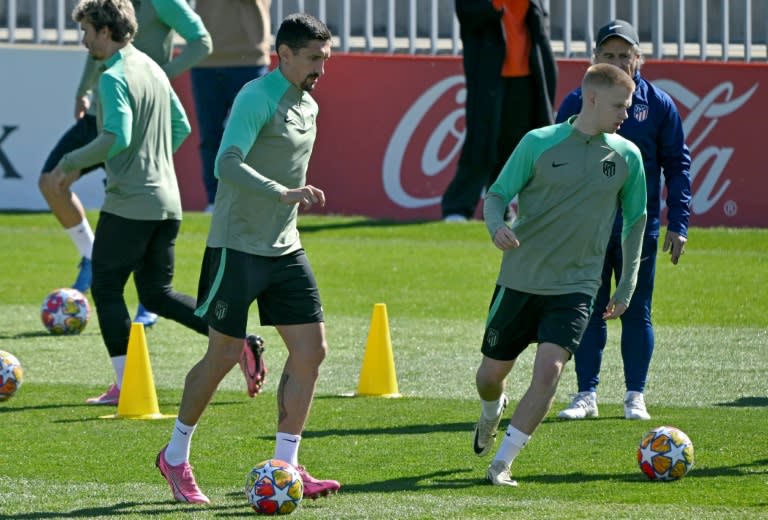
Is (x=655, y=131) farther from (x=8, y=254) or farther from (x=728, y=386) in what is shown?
(x=8, y=254)

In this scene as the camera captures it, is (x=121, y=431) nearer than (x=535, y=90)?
Yes

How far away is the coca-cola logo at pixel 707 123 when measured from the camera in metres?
16.8

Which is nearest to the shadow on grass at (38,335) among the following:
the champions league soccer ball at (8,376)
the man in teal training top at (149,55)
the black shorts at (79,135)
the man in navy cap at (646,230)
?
the man in teal training top at (149,55)

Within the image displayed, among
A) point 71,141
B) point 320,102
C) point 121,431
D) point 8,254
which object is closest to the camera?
point 121,431

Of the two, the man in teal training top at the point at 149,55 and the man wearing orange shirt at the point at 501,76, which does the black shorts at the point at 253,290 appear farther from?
the man wearing orange shirt at the point at 501,76

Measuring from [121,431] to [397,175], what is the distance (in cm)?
871

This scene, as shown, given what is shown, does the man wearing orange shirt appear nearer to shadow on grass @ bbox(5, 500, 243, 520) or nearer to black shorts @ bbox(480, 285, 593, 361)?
black shorts @ bbox(480, 285, 593, 361)

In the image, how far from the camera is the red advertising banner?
663 inches

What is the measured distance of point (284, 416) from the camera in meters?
7.07

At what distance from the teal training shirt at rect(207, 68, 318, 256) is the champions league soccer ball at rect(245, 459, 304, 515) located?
0.91 meters

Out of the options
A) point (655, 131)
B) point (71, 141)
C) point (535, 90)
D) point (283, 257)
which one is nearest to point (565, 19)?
point (535, 90)

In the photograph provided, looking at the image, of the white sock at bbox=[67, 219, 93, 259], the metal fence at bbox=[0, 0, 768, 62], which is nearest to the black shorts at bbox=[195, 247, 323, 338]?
the white sock at bbox=[67, 219, 93, 259]

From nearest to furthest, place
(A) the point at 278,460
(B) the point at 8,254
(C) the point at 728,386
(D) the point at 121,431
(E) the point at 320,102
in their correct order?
1. (A) the point at 278,460
2. (D) the point at 121,431
3. (C) the point at 728,386
4. (B) the point at 8,254
5. (E) the point at 320,102

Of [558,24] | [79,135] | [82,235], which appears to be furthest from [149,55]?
[558,24]
